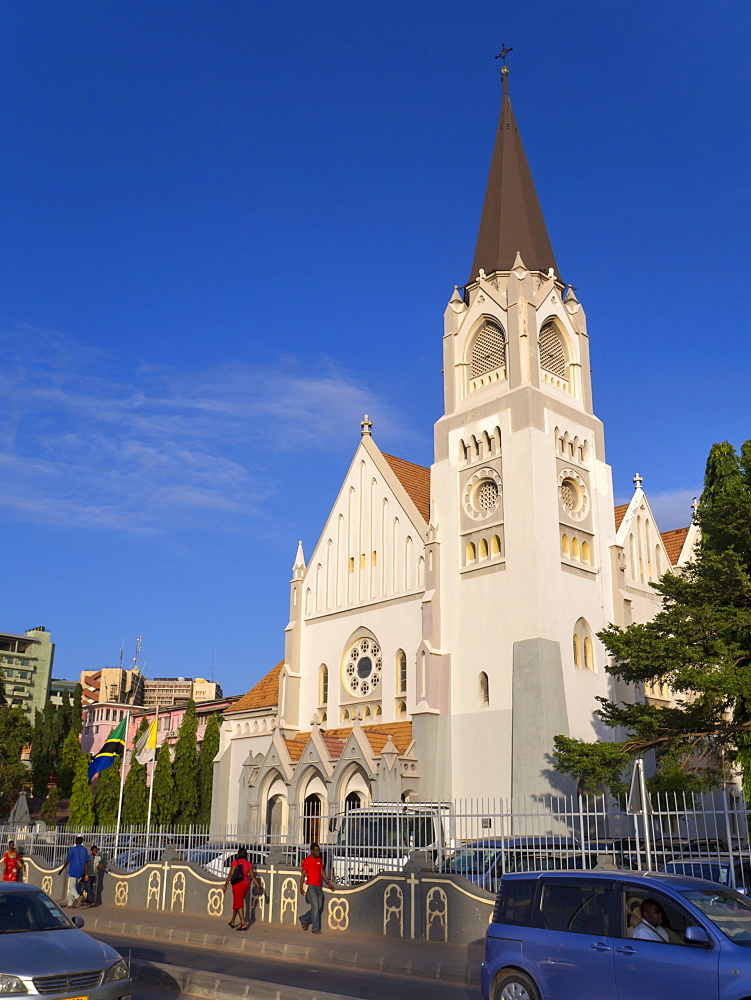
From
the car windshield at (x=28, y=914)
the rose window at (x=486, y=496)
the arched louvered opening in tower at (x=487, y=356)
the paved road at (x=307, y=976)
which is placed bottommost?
the paved road at (x=307, y=976)

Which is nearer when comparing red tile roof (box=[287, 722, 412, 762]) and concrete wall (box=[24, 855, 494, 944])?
concrete wall (box=[24, 855, 494, 944])

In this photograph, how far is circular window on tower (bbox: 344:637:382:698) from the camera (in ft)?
124

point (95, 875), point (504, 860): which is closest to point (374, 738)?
point (95, 875)

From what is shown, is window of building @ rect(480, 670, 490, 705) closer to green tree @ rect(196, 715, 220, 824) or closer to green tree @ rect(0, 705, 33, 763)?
green tree @ rect(196, 715, 220, 824)

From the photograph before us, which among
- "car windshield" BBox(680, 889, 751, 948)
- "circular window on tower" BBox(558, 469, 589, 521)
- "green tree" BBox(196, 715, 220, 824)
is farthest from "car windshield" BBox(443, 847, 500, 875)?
"green tree" BBox(196, 715, 220, 824)

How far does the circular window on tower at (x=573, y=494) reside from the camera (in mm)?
36156

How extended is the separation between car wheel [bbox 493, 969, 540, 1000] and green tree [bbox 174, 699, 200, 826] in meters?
44.3

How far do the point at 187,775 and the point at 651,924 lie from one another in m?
46.4

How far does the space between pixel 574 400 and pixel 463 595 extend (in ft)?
32.1

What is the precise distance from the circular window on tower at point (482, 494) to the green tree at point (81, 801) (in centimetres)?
3110

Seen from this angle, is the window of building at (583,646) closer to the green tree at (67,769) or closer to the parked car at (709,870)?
the parked car at (709,870)

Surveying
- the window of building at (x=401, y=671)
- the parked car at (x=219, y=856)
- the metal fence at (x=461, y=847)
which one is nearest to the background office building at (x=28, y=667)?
the window of building at (x=401, y=671)

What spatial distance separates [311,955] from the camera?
14.9m

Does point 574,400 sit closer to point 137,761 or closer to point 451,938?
point 451,938
